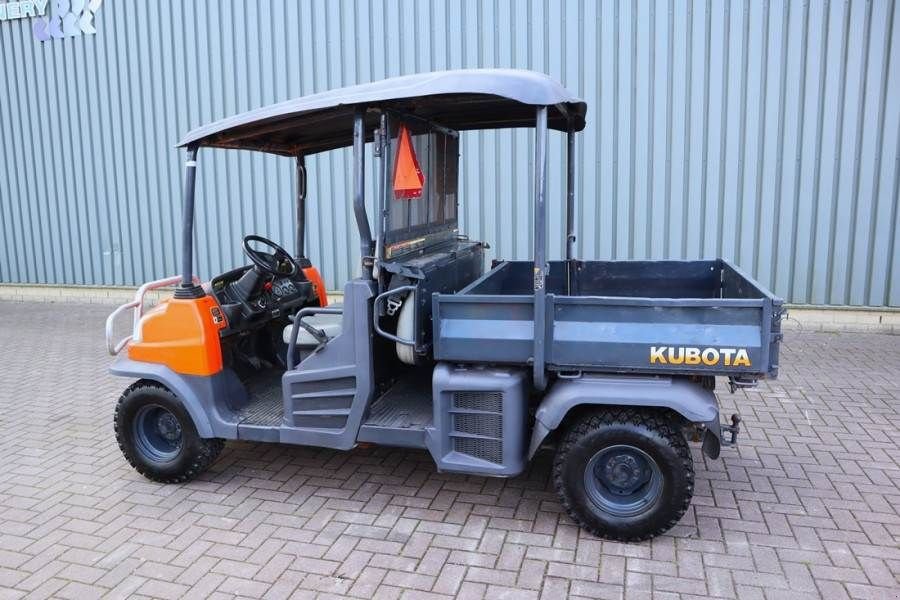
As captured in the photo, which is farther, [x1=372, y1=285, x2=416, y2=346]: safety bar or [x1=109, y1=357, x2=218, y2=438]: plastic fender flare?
[x1=109, y1=357, x2=218, y2=438]: plastic fender flare

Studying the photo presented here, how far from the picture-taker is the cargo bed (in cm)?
343

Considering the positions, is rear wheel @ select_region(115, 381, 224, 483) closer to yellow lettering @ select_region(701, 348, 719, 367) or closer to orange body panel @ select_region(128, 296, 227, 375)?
orange body panel @ select_region(128, 296, 227, 375)

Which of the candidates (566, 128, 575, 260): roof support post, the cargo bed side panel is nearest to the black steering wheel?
(566, 128, 575, 260): roof support post

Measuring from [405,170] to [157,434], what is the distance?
231 cm

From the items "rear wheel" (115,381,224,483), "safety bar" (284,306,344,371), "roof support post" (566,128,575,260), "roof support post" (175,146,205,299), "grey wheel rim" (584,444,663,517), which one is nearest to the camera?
A: "grey wheel rim" (584,444,663,517)

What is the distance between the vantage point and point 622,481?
3701mm

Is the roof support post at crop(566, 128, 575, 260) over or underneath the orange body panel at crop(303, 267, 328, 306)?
over

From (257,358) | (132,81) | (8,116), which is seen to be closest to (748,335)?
(257,358)

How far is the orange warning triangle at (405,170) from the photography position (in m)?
3.91

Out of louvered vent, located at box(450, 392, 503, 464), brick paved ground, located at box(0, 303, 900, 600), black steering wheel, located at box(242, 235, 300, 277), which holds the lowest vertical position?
brick paved ground, located at box(0, 303, 900, 600)

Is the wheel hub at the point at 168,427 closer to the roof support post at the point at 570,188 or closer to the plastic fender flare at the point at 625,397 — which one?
the plastic fender flare at the point at 625,397

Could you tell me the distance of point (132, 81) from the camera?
10.2 meters

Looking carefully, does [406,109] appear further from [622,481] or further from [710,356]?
[622,481]

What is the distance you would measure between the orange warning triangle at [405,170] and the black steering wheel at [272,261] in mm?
1172
